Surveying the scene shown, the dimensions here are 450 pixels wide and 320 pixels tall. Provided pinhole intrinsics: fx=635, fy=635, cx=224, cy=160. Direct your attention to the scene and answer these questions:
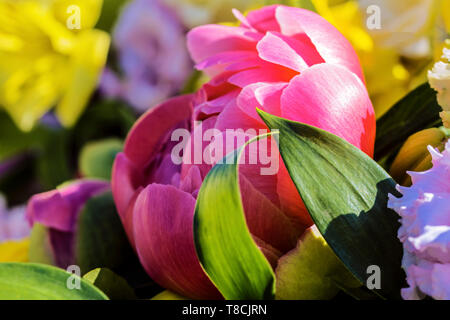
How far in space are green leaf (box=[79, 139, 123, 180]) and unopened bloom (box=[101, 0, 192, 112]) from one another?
0.24 ft

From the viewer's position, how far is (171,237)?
1.05ft

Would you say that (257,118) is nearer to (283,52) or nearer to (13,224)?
(283,52)

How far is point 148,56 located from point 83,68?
7 cm

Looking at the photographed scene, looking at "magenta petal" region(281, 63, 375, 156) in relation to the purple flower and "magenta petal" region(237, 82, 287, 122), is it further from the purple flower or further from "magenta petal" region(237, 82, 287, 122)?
the purple flower

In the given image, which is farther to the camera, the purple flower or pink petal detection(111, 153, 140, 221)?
the purple flower

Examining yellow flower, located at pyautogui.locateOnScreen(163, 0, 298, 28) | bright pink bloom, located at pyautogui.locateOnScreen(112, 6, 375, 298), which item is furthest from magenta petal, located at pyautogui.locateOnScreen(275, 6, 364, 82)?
yellow flower, located at pyautogui.locateOnScreen(163, 0, 298, 28)

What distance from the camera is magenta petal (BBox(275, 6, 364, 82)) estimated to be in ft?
1.14

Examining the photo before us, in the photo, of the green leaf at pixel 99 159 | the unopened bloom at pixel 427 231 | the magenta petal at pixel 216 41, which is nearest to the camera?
the unopened bloom at pixel 427 231

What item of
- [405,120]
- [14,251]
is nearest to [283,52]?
[405,120]

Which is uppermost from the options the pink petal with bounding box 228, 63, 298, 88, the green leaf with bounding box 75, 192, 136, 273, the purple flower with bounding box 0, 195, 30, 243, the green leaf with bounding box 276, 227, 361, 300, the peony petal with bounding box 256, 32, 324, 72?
the peony petal with bounding box 256, 32, 324, 72

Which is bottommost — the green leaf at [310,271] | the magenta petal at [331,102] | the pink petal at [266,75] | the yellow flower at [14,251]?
the yellow flower at [14,251]

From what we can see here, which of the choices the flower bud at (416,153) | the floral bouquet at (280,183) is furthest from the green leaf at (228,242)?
the flower bud at (416,153)

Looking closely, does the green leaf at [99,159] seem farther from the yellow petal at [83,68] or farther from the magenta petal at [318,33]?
the magenta petal at [318,33]

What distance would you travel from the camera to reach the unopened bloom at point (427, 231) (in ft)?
0.85
